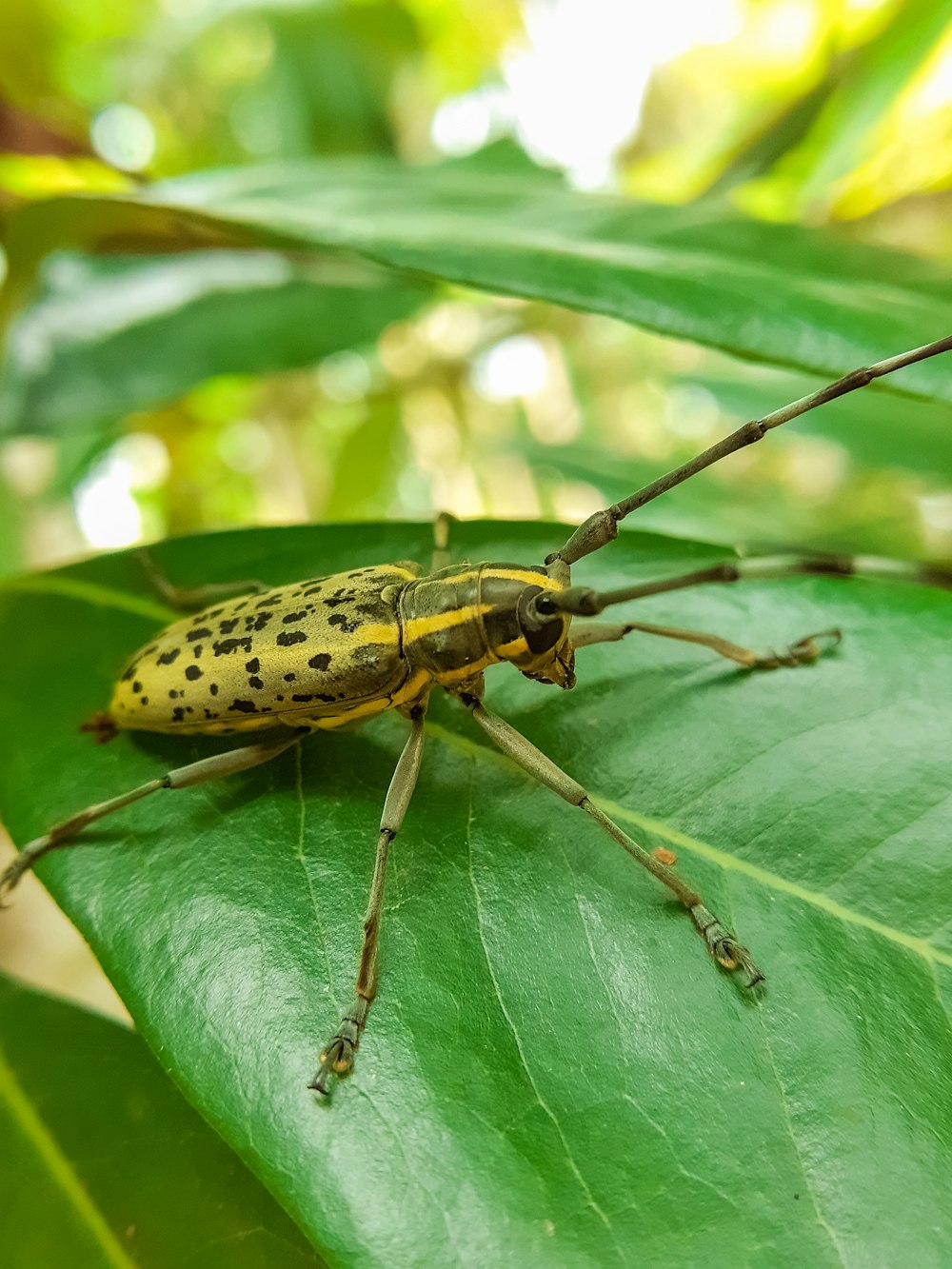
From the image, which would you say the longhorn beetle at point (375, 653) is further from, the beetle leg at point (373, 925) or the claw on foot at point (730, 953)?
the claw on foot at point (730, 953)

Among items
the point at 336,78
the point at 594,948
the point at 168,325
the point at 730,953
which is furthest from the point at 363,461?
the point at 730,953

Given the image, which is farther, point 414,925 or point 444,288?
point 444,288

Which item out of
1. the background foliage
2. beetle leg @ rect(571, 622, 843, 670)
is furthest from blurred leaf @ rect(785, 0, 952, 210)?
beetle leg @ rect(571, 622, 843, 670)

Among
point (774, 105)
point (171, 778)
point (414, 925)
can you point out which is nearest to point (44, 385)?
point (171, 778)

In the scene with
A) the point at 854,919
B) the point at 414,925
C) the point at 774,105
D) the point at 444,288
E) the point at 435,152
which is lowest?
the point at 854,919

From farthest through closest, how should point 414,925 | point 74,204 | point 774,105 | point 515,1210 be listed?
point 774,105 → point 74,204 → point 414,925 → point 515,1210

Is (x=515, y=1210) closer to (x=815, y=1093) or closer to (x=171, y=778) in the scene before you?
(x=815, y=1093)

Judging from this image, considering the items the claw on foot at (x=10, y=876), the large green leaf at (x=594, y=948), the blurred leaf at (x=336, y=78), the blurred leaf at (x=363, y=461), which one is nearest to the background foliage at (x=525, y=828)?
the large green leaf at (x=594, y=948)
